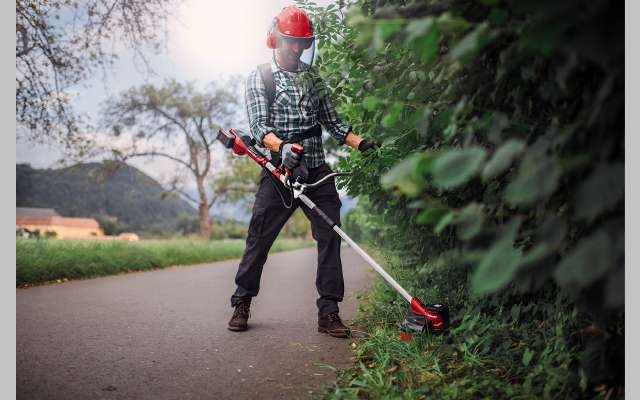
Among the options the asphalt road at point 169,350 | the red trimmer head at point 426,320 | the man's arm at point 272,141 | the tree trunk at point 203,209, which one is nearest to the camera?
the asphalt road at point 169,350

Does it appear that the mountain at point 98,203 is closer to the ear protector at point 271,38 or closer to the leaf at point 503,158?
the ear protector at point 271,38

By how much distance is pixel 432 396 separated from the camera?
1.97 meters

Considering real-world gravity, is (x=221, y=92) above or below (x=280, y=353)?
above

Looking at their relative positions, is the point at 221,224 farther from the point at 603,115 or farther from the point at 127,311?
the point at 603,115

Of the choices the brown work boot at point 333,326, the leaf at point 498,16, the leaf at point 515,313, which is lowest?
the brown work boot at point 333,326

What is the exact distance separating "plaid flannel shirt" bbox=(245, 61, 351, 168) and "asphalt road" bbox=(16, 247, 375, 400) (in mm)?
1381

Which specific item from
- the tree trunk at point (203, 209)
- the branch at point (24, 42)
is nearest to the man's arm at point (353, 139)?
the branch at point (24, 42)

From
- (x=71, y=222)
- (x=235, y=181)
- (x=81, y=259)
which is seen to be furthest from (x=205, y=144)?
(x=71, y=222)

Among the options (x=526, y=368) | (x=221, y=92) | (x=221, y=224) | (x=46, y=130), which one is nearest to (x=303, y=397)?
(x=526, y=368)

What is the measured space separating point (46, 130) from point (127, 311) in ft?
11.8

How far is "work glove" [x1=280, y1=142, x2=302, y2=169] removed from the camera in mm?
3186

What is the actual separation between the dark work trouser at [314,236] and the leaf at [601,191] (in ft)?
8.59

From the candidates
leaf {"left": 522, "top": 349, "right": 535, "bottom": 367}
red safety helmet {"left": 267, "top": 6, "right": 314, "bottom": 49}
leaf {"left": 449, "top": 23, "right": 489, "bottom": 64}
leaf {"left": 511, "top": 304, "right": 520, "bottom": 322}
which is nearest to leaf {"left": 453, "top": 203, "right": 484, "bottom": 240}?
leaf {"left": 449, "top": 23, "right": 489, "bottom": 64}

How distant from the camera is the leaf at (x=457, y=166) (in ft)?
3.08
